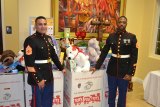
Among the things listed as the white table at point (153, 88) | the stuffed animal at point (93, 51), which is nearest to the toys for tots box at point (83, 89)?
the stuffed animal at point (93, 51)

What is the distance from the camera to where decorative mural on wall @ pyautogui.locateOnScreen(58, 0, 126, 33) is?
331 centimetres

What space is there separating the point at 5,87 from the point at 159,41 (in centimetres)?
311

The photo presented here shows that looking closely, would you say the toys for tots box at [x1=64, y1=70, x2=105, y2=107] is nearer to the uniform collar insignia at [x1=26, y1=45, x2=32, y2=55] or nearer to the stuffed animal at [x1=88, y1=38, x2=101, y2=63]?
the stuffed animal at [x1=88, y1=38, x2=101, y2=63]

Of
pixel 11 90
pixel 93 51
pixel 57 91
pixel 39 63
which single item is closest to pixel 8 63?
pixel 11 90

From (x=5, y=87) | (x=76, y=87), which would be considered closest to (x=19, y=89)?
(x=5, y=87)

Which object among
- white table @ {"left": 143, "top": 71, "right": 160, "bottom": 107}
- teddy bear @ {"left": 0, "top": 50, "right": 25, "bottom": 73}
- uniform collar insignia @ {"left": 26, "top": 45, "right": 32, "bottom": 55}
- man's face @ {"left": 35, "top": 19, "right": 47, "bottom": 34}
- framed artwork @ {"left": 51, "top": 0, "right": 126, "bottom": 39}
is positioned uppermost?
framed artwork @ {"left": 51, "top": 0, "right": 126, "bottom": 39}

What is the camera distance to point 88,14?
3502mm

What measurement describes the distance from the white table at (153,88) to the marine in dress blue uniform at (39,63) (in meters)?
1.79

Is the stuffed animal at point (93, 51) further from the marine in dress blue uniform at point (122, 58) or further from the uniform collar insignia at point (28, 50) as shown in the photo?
the uniform collar insignia at point (28, 50)

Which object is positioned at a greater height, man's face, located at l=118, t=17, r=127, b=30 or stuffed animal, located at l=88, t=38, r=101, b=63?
man's face, located at l=118, t=17, r=127, b=30

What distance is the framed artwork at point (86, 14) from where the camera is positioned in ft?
10.8

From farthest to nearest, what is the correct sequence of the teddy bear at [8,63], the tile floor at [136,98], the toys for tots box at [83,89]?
the tile floor at [136,98] < the toys for tots box at [83,89] < the teddy bear at [8,63]

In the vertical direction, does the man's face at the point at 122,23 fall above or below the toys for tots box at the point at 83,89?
above

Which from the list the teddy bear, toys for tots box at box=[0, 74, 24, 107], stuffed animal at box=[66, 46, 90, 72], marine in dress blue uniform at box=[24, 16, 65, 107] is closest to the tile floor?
stuffed animal at box=[66, 46, 90, 72]
